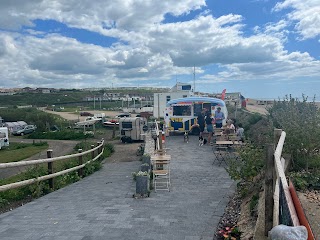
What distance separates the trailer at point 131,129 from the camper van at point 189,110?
5218 millimetres

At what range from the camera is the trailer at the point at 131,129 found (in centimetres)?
2278

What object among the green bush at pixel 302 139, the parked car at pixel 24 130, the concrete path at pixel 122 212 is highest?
the green bush at pixel 302 139

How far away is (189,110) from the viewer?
17719 millimetres

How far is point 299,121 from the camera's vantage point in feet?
21.5

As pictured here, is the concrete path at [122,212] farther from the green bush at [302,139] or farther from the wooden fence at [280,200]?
the green bush at [302,139]

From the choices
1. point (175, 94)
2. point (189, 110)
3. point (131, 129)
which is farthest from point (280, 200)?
point (175, 94)

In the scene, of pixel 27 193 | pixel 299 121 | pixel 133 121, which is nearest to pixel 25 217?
pixel 27 193

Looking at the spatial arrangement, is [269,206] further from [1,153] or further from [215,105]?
[1,153]

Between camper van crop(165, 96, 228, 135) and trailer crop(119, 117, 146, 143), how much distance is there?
205 inches

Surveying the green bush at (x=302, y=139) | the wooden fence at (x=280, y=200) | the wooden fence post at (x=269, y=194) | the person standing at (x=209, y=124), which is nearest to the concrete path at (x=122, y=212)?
the wooden fence post at (x=269, y=194)

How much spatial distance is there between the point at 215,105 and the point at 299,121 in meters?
10.8

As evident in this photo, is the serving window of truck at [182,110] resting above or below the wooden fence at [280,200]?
above

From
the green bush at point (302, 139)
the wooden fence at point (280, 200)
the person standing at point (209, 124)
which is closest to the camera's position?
the wooden fence at point (280, 200)

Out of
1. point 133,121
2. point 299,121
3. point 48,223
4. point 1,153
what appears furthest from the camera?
point 1,153
